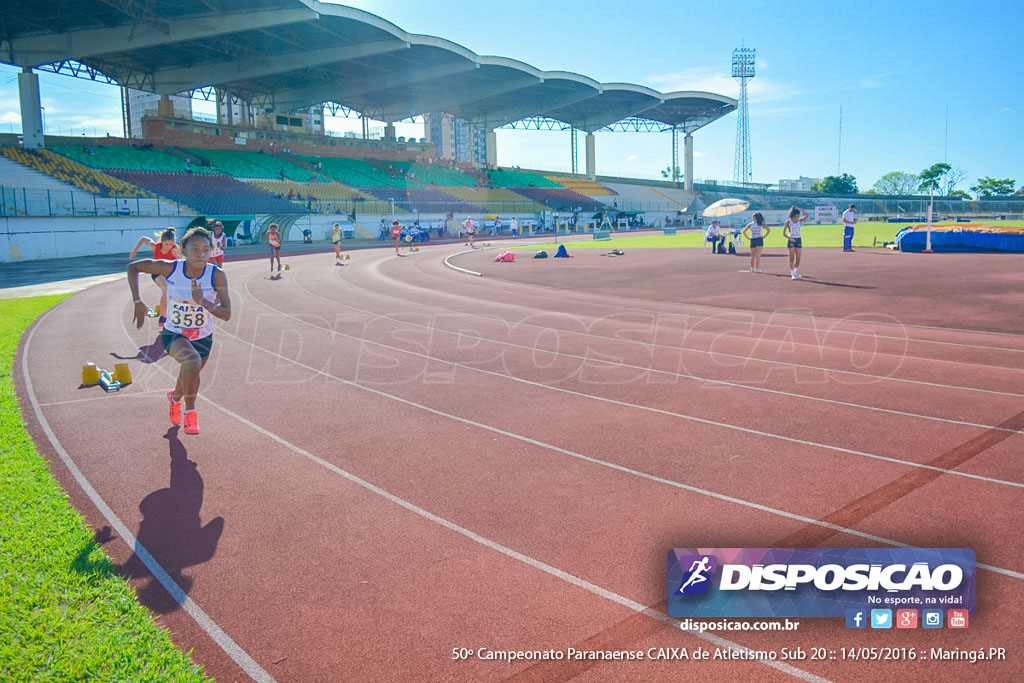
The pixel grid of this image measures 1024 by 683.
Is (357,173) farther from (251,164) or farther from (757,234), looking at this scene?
(757,234)

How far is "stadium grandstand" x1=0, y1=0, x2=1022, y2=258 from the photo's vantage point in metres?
44.0

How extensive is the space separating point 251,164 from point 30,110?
58.6ft

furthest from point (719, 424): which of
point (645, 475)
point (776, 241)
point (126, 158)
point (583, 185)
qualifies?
point (583, 185)

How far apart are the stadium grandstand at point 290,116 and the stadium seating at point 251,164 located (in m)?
0.22

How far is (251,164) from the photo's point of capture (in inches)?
2405


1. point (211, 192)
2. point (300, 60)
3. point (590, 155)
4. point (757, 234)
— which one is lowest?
point (757, 234)

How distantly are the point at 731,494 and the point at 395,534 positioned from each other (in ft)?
8.80

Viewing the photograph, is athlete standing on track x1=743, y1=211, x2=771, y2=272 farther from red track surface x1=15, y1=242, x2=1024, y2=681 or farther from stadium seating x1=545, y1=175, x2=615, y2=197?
stadium seating x1=545, y1=175, x2=615, y2=197

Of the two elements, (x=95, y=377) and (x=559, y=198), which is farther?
(x=559, y=198)

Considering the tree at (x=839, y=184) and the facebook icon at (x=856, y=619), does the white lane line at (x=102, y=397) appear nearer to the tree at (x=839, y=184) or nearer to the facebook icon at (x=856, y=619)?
the facebook icon at (x=856, y=619)

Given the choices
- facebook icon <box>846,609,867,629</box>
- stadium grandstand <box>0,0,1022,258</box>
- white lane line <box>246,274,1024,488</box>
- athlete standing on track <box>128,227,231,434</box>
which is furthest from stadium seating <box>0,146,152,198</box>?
facebook icon <box>846,609,867,629</box>

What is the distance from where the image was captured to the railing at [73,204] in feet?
117

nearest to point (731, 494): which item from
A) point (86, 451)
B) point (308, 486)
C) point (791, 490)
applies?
point (791, 490)

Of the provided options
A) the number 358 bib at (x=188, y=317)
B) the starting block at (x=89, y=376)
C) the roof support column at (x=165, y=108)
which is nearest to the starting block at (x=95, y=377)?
the starting block at (x=89, y=376)
